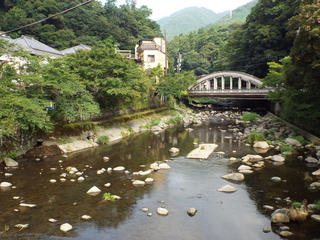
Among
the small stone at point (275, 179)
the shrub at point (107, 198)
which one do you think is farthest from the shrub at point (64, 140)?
the small stone at point (275, 179)

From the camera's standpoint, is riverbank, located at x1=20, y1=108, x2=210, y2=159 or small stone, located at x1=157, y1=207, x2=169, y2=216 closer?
small stone, located at x1=157, y1=207, x2=169, y2=216

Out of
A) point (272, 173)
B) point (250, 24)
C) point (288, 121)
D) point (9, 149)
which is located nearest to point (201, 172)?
point (272, 173)

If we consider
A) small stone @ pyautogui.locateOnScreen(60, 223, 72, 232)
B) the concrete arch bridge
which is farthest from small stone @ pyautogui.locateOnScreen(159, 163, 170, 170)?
the concrete arch bridge

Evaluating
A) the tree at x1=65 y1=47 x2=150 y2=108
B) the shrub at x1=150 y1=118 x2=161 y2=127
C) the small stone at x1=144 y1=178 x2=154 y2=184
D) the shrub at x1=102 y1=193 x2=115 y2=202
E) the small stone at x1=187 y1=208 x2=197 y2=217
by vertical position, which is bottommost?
the small stone at x1=187 y1=208 x2=197 y2=217

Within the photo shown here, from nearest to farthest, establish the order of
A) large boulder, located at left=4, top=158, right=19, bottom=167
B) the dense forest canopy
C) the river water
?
the river water → large boulder, located at left=4, top=158, right=19, bottom=167 → the dense forest canopy

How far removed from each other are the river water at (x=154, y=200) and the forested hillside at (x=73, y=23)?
126 ft

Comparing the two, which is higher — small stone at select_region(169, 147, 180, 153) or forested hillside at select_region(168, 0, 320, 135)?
forested hillside at select_region(168, 0, 320, 135)

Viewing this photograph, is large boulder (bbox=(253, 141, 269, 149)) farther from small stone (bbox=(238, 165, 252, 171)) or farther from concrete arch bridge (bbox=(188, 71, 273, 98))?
concrete arch bridge (bbox=(188, 71, 273, 98))

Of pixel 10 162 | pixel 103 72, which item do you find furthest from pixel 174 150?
pixel 10 162

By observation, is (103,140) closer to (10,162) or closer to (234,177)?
(10,162)

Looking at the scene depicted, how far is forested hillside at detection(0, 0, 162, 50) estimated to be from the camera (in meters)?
45.3

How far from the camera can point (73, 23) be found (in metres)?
52.0

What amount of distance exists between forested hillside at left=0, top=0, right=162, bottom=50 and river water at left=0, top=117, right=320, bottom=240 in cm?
3851

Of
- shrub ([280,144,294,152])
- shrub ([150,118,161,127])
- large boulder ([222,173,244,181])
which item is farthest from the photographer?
shrub ([150,118,161,127])
